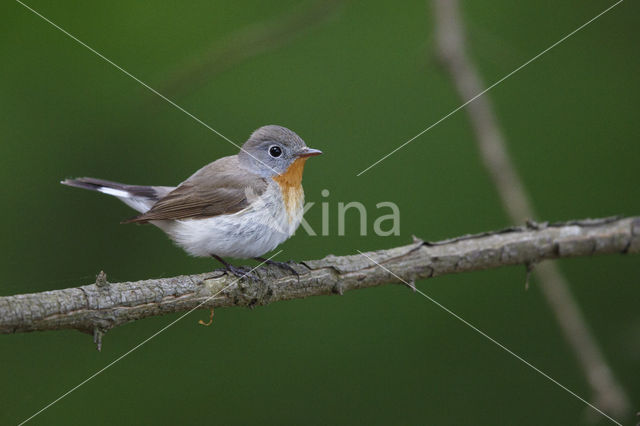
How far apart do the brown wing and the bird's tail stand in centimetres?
42

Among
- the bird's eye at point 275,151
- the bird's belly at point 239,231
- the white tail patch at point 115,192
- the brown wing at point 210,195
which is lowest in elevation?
the bird's belly at point 239,231

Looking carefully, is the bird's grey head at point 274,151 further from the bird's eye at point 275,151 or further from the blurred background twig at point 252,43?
the blurred background twig at point 252,43

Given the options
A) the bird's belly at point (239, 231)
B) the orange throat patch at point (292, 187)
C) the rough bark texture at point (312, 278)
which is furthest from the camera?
the orange throat patch at point (292, 187)

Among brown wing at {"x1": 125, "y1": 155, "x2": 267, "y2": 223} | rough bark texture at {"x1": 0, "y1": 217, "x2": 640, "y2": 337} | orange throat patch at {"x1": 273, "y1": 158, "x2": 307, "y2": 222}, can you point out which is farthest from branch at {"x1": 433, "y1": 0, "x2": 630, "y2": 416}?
brown wing at {"x1": 125, "y1": 155, "x2": 267, "y2": 223}

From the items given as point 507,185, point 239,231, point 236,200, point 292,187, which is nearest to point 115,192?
point 236,200

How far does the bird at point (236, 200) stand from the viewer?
384 cm

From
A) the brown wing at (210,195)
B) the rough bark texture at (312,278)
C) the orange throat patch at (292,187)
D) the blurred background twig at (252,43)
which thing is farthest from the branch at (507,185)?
the brown wing at (210,195)

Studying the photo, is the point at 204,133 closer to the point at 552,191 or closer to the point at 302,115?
the point at 302,115

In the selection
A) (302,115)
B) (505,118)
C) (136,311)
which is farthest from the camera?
(505,118)

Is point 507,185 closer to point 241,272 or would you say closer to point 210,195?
point 241,272

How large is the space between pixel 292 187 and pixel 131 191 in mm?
1191

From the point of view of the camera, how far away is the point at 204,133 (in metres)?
4.94

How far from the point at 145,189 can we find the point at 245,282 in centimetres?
148

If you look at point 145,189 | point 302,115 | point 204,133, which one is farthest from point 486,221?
point 145,189
